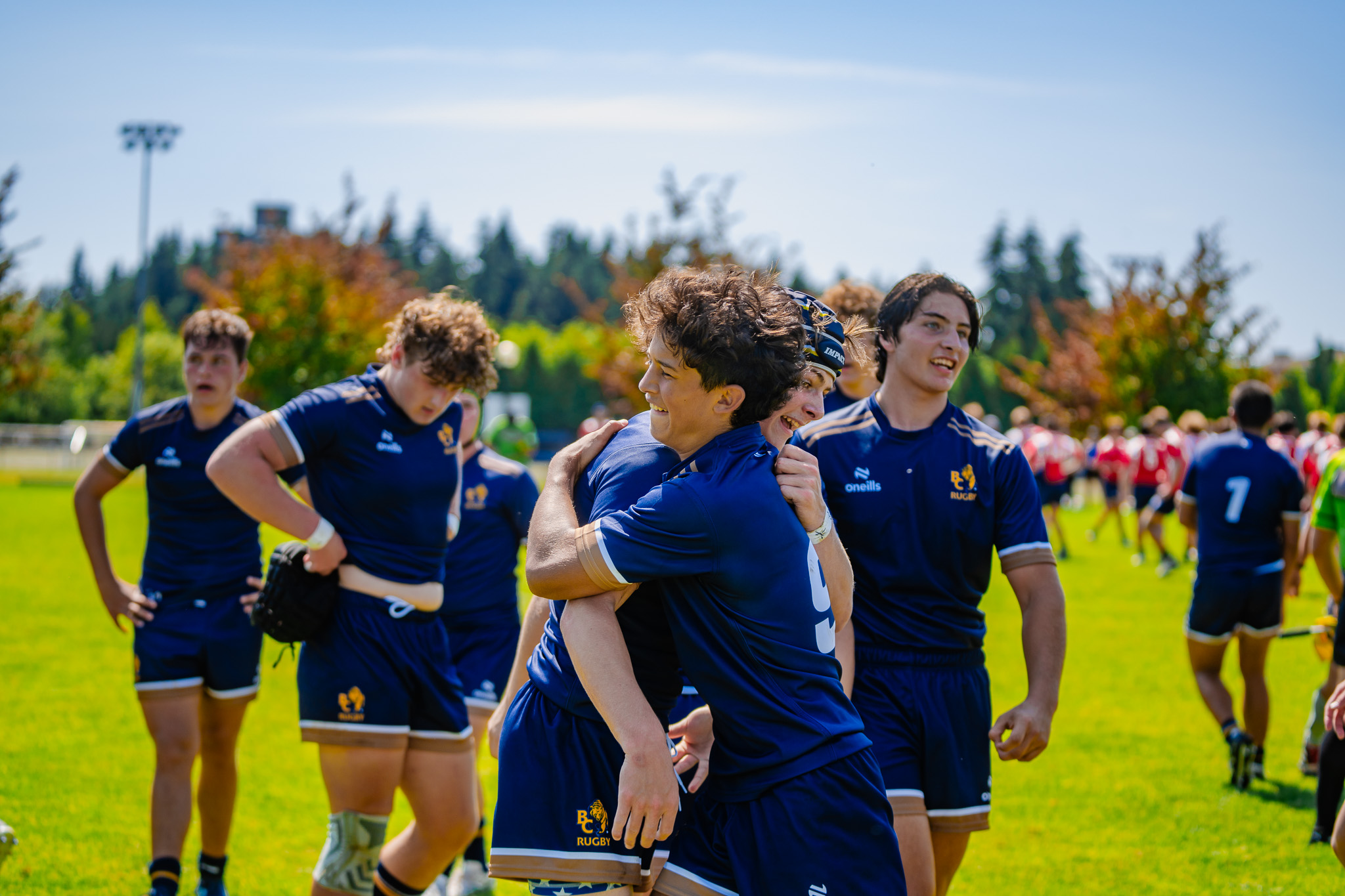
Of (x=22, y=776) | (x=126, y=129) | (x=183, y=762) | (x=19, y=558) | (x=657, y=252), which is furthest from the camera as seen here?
(x=126, y=129)

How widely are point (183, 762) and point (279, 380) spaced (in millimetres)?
25716

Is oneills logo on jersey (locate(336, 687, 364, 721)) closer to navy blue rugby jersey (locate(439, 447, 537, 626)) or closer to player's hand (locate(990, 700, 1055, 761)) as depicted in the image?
navy blue rugby jersey (locate(439, 447, 537, 626))

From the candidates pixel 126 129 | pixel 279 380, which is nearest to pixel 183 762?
pixel 279 380

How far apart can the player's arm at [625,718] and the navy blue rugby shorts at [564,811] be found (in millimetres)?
155

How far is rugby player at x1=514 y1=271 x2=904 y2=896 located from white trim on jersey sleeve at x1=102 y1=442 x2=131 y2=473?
372cm

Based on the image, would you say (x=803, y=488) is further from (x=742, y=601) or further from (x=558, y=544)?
(x=558, y=544)

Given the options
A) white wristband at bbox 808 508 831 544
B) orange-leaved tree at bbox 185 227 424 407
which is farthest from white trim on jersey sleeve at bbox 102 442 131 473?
orange-leaved tree at bbox 185 227 424 407

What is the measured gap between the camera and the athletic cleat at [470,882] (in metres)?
5.29

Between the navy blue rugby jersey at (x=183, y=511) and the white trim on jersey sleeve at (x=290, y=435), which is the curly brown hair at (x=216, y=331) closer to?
the navy blue rugby jersey at (x=183, y=511)

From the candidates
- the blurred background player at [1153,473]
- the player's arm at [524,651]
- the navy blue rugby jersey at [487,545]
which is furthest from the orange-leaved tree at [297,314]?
the player's arm at [524,651]

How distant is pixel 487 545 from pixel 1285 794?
5.49 m

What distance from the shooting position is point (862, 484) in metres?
3.77

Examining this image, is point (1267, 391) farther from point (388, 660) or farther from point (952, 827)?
point (388, 660)

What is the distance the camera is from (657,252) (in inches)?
924
